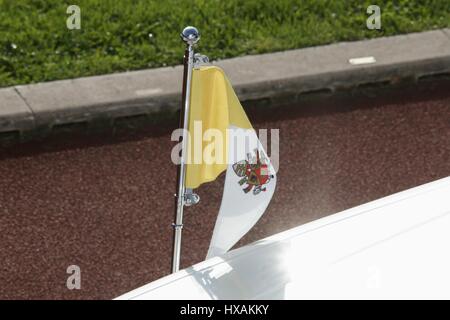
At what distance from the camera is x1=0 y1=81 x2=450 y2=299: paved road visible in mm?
6535

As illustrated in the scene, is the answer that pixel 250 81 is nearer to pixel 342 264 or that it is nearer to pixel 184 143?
pixel 184 143

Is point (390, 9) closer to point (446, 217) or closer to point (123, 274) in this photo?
point (123, 274)

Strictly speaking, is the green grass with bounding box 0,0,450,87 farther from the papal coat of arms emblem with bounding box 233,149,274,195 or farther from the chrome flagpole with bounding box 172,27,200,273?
the papal coat of arms emblem with bounding box 233,149,274,195

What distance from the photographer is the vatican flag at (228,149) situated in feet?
16.5

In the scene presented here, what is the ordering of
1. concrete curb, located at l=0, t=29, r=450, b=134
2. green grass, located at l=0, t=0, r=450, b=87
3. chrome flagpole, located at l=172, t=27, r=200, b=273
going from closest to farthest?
chrome flagpole, located at l=172, t=27, r=200, b=273, concrete curb, located at l=0, t=29, r=450, b=134, green grass, located at l=0, t=0, r=450, b=87

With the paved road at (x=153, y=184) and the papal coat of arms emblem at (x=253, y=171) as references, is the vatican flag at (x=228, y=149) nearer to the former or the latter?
the papal coat of arms emblem at (x=253, y=171)

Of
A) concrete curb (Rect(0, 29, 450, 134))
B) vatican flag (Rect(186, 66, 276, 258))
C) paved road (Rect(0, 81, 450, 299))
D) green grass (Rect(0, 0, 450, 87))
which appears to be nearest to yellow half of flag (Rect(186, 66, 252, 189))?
vatican flag (Rect(186, 66, 276, 258))

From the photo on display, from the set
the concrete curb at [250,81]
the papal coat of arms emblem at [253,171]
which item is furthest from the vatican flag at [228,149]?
the concrete curb at [250,81]

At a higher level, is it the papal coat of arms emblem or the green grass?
the green grass

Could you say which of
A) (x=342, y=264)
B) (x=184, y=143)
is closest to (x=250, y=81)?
(x=184, y=143)

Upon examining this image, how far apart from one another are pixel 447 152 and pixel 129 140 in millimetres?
2118

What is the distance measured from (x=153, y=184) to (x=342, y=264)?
3.16 meters

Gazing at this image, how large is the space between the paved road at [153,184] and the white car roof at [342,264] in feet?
6.94

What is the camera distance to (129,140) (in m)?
7.66
